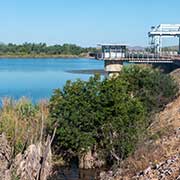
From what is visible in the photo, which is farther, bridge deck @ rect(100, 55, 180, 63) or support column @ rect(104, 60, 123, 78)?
bridge deck @ rect(100, 55, 180, 63)

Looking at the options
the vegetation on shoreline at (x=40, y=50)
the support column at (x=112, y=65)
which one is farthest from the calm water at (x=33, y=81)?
the vegetation on shoreline at (x=40, y=50)

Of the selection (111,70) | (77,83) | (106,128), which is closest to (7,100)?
(77,83)

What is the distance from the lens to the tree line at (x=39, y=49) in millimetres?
179375

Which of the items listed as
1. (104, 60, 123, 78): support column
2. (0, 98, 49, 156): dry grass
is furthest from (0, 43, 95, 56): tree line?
(0, 98, 49, 156): dry grass

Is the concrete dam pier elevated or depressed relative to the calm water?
elevated

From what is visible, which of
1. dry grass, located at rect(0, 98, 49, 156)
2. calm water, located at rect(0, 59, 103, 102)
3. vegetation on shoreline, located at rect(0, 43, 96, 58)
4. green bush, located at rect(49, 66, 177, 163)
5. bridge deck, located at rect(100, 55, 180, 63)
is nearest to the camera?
dry grass, located at rect(0, 98, 49, 156)

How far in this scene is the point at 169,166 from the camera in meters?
15.2

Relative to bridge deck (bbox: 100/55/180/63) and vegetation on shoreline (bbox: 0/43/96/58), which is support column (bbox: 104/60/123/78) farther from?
vegetation on shoreline (bbox: 0/43/96/58)

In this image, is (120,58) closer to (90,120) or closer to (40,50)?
(90,120)

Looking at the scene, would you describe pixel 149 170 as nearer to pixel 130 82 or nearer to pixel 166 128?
pixel 166 128

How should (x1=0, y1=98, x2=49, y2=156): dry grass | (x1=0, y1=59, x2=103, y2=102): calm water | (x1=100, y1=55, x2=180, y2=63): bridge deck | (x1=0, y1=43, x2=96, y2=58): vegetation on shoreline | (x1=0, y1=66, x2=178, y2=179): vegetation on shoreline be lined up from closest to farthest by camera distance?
(x1=0, y1=98, x2=49, y2=156): dry grass
(x1=0, y1=66, x2=178, y2=179): vegetation on shoreline
(x1=0, y1=59, x2=103, y2=102): calm water
(x1=100, y1=55, x2=180, y2=63): bridge deck
(x1=0, y1=43, x2=96, y2=58): vegetation on shoreline

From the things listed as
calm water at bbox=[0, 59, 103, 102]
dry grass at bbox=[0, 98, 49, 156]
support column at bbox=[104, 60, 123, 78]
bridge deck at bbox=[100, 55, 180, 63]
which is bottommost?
calm water at bbox=[0, 59, 103, 102]

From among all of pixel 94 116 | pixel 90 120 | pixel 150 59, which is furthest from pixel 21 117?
pixel 150 59

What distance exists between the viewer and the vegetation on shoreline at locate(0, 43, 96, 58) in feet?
587
